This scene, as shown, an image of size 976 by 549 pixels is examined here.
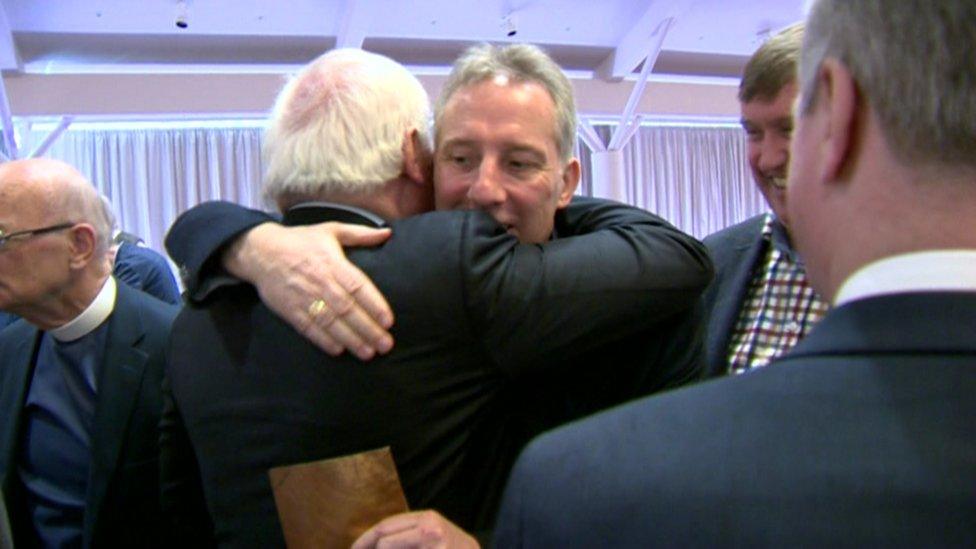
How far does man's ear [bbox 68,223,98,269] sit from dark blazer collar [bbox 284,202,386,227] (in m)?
1.38

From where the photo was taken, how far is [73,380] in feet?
7.36

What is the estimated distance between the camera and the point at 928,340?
58 cm

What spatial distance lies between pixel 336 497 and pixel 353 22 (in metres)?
5.40

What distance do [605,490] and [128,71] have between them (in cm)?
682

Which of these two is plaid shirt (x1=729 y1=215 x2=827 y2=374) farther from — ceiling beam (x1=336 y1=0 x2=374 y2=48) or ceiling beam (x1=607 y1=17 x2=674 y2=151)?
ceiling beam (x1=607 y1=17 x2=674 y2=151)

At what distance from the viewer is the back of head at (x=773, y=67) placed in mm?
1530

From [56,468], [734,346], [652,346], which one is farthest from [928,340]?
[56,468]

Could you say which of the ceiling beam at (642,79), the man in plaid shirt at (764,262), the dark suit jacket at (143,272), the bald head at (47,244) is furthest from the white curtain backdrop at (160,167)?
the man in plaid shirt at (764,262)

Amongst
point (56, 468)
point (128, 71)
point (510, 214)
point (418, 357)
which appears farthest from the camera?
point (128, 71)

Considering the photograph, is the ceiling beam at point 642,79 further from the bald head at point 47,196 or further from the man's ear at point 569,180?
the man's ear at point 569,180

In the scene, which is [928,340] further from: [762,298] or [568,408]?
[762,298]

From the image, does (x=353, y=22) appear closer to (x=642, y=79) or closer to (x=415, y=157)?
(x=642, y=79)

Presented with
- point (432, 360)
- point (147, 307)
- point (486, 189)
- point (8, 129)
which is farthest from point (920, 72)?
point (8, 129)

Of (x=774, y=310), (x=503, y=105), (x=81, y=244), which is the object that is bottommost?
(x=81, y=244)
